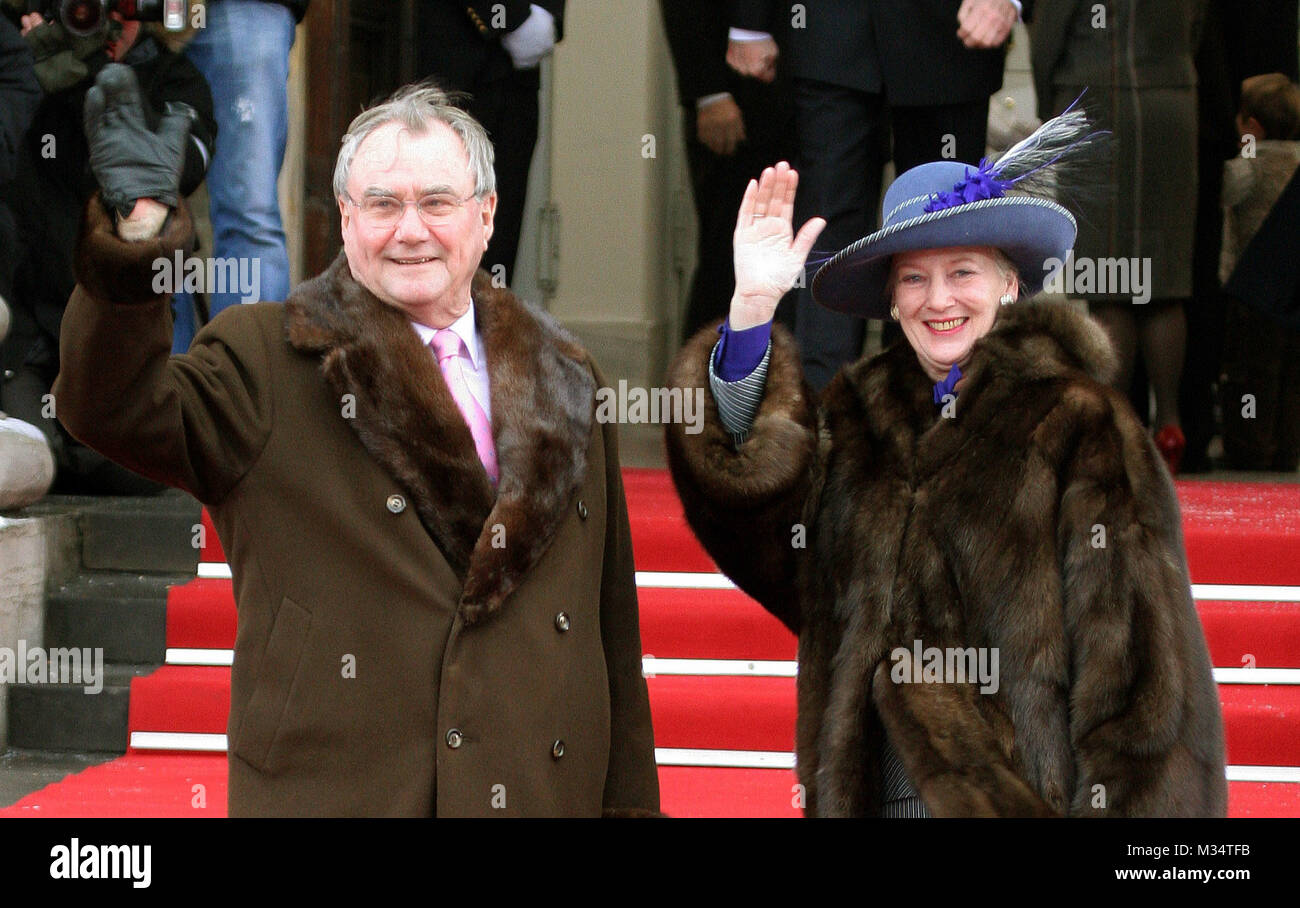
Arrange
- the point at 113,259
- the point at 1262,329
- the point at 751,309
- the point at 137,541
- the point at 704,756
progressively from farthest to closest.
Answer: the point at 1262,329, the point at 137,541, the point at 704,756, the point at 751,309, the point at 113,259

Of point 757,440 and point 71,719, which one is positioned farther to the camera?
point 71,719

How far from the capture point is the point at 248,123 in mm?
4555

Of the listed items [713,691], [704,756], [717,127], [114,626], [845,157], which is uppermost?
[717,127]

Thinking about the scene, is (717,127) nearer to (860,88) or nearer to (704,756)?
(860,88)

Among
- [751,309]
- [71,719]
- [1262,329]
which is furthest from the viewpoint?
[1262,329]

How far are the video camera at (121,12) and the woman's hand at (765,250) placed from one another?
2323 mm

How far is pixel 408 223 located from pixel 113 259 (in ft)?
1.42

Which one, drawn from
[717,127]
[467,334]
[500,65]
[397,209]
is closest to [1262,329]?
[717,127]

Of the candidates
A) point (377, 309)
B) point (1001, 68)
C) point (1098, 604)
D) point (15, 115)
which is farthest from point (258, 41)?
point (1098, 604)

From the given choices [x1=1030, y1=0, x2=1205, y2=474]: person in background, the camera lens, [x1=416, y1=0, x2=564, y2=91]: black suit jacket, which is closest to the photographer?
the camera lens

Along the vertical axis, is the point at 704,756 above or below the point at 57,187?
below

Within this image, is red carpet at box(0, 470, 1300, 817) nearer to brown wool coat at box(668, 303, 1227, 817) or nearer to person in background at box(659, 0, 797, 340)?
brown wool coat at box(668, 303, 1227, 817)

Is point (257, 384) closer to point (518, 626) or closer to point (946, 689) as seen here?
point (518, 626)

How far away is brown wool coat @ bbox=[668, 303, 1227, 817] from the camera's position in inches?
86.2
